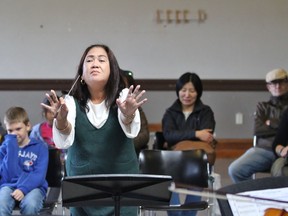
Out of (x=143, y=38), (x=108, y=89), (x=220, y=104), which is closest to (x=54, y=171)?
(x=108, y=89)

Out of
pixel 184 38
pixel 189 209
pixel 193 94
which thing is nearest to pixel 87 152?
pixel 189 209

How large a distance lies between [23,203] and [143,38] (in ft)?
12.3

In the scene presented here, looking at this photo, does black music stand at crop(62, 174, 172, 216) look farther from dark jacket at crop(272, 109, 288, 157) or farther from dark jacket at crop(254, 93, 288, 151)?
dark jacket at crop(254, 93, 288, 151)

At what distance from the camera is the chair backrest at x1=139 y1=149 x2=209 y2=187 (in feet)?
14.5

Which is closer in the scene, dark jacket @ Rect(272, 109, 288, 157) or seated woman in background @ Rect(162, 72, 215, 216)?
dark jacket @ Rect(272, 109, 288, 157)

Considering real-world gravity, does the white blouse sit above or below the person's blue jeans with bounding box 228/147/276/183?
above

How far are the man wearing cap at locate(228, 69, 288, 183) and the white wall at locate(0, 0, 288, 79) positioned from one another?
1.88 m

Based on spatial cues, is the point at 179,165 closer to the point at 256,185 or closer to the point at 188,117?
the point at 188,117

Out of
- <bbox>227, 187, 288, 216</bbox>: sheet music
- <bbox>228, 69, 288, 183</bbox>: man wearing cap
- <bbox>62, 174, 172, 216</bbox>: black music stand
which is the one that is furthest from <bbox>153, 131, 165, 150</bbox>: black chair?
<bbox>227, 187, 288, 216</bbox>: sheet music

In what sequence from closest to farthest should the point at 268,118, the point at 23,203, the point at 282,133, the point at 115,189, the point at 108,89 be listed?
1. the point at 115,189
2. the point at 108,89
3. the point at 23,203
4. the point at 282,133
5. the point at 268,118

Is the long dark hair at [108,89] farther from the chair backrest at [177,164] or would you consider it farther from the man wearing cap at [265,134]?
the man wearing cap at [265,134]

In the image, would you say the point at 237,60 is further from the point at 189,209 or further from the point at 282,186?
the point at 282,186

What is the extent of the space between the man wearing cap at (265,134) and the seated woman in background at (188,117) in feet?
1.36

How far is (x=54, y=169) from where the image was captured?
4.62m
